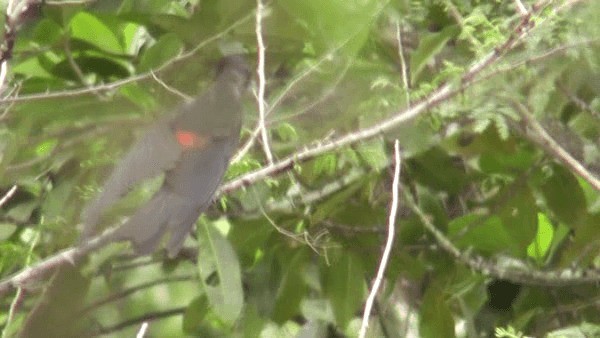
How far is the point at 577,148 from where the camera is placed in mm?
1120

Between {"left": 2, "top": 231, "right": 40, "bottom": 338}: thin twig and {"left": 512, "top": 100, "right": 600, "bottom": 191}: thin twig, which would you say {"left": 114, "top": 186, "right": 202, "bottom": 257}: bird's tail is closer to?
{"left": 2, "top": 231, "right": 40, "bottom": 338}: thin twig

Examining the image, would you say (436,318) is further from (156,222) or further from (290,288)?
(156,222)

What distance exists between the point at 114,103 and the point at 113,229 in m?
0.19

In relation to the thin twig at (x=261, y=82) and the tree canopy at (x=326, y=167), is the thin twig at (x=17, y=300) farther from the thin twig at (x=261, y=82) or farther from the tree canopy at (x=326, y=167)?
the thin twig at (x=261, y=82)

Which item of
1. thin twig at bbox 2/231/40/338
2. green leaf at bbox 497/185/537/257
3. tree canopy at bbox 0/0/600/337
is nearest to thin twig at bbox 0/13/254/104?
tree canopy at bbox 0/0/600/337

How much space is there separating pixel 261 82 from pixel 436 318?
1.19 feet

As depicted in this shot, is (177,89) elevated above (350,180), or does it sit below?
above

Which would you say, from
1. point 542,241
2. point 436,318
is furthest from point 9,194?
point 542,241

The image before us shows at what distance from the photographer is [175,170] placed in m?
0.86

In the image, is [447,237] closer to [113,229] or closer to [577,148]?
[577,148]

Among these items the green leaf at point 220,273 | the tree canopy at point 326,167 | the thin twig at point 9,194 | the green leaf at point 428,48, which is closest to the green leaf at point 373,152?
the tree canopy at point 326,167

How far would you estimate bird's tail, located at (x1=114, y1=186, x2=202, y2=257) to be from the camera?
0.83 m

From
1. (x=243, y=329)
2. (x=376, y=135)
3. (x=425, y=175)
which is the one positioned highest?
(x=376, y=135)

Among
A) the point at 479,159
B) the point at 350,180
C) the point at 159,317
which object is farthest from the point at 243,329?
the point at 479,159
